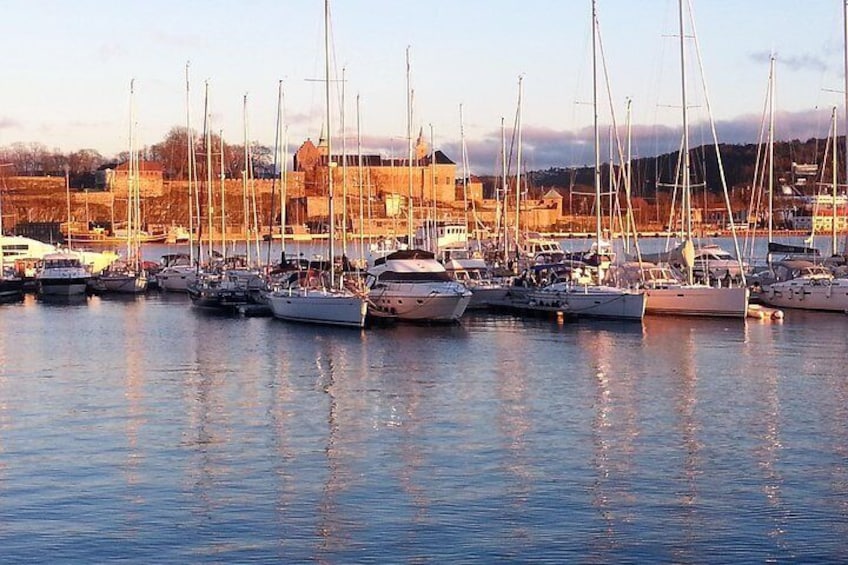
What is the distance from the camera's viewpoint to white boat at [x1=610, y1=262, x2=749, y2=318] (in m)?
36.1

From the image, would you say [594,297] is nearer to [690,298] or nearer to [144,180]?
[690,298]

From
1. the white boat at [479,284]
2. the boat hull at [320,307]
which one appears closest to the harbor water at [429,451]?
the boat hull at [320,307]

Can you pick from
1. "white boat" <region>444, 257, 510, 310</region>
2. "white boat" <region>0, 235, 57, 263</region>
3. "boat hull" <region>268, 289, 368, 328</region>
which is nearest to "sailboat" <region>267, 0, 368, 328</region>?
"boat hull" <region>268, 289, 368, 328</region>

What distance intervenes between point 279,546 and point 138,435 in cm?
658

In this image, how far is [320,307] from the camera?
35.8 meters

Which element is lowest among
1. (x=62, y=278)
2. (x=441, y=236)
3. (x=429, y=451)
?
(x=429, y=451)

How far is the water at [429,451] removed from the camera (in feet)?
45.7

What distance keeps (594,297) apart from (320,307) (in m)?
7.12

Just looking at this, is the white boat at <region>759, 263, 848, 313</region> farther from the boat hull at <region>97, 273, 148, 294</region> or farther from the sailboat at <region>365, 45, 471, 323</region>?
the boat hull at <region>97, 273, 148, 294</region>

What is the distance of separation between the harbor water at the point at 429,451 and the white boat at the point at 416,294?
318 centimetres

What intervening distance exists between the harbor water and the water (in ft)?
0.16

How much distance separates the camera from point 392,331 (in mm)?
34281

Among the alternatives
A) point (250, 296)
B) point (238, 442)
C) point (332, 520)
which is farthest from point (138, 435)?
point (250, 296)

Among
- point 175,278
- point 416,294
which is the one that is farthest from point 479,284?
point 175,278
